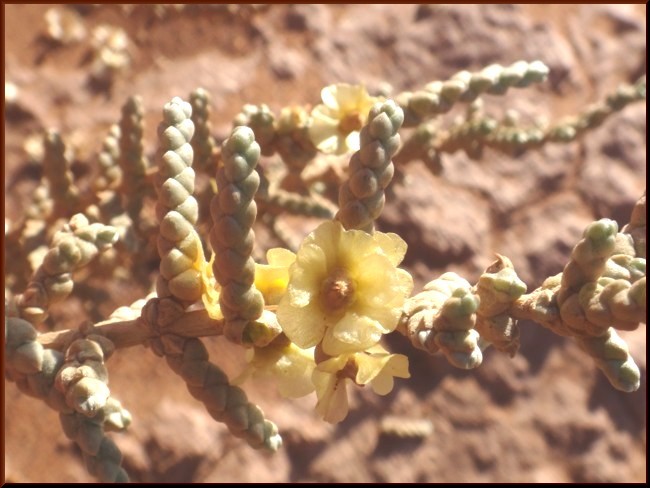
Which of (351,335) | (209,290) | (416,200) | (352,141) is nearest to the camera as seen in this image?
(351,335)

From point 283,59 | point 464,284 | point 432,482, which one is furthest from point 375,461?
point 464,284

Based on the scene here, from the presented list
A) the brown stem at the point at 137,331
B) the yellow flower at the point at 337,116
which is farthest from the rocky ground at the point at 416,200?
the brown stem at the point at 137,331

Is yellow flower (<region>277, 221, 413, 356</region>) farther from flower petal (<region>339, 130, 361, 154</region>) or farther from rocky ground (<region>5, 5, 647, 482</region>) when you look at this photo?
rocky ground (<region>5, 5, 647, 482</region>)

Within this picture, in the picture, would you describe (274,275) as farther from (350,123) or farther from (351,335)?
(350,123)

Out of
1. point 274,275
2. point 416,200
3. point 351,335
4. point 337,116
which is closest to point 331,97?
point 337,116

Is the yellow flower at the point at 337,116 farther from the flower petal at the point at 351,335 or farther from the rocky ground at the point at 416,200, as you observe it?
the rocky ground at the point at 416,200

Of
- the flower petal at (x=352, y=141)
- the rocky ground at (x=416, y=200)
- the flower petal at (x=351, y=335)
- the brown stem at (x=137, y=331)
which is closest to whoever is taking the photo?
the flower petal at (x=351, y=335)

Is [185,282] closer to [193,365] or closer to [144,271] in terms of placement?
[193,365]
